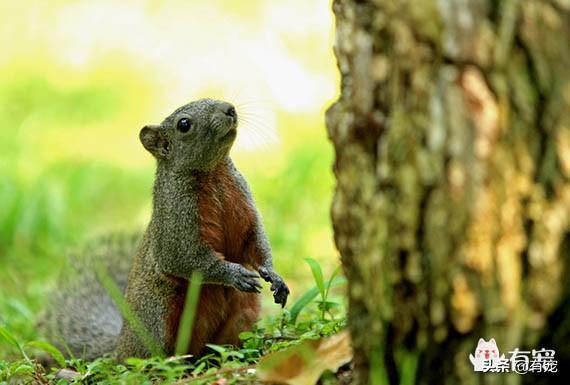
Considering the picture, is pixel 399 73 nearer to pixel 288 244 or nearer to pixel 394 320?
pixel 394 320

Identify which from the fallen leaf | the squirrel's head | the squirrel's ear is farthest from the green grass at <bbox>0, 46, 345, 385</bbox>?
the fallen leaf

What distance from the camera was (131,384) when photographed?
3535 mm

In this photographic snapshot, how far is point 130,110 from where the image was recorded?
9453 mm

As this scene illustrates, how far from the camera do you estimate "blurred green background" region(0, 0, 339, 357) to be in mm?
7391

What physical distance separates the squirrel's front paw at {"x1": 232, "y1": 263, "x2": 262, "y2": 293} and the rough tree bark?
1.48m

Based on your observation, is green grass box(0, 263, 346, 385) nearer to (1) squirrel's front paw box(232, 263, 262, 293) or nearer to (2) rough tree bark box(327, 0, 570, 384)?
(1) squirrel's front paw box(232, 263, 262, 293)

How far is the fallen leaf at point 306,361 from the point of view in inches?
125

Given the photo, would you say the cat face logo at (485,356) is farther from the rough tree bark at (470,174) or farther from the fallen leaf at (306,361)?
the fallen leaf at (306,361)

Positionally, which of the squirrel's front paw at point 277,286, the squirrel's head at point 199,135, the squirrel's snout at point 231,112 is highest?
the squirrel's snout at point 231,112

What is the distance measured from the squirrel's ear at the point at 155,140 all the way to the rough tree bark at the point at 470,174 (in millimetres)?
2006

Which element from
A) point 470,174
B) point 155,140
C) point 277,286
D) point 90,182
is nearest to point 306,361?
point 470,174

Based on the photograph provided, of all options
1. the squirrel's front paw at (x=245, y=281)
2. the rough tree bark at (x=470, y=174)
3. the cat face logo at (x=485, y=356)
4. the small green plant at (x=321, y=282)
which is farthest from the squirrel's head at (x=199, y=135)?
the cat face logo at (x=485, y=356)

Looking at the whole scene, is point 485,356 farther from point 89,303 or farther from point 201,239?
point 89,303

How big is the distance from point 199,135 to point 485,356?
83.8 inches
